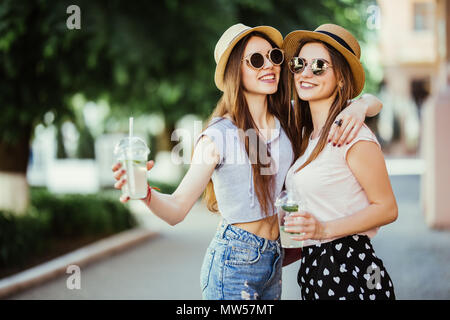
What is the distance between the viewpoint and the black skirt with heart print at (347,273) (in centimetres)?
243

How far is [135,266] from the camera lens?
7.64 m

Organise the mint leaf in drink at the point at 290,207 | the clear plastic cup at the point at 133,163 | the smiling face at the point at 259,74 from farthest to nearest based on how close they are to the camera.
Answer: the smiling face at the point at 259,74 < the mint leaf in drink at the point at 290,207 < the clear plastic cup at the point at 133,163

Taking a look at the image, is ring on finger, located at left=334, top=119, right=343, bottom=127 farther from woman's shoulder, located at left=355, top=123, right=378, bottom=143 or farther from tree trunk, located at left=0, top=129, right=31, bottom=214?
tree trunk, located at left=0, top=129, right=31, bottom=214

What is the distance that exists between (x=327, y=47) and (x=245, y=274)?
3.67 feet

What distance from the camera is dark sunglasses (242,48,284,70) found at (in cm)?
274

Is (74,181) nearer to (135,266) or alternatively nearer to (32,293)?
(135,266)

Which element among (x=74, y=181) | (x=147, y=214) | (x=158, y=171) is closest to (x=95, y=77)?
(x=147, y=214)

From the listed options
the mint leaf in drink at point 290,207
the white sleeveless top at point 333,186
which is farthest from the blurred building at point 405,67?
the mint leaf in drink at point 290,207

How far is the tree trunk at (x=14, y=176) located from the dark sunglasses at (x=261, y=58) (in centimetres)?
642

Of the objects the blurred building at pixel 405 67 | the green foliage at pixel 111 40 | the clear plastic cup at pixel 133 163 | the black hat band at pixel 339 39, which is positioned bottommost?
the clear plastic cup at pixel 133 163

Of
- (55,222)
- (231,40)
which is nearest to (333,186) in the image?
(231,40)

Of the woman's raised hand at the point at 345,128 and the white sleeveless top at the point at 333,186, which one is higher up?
the woman's raised hand at the point at 345,128

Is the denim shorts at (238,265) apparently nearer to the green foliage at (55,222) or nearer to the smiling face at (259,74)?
the smiling face at (259,74)

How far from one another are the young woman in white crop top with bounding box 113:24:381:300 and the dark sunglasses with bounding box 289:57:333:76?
12 cm
